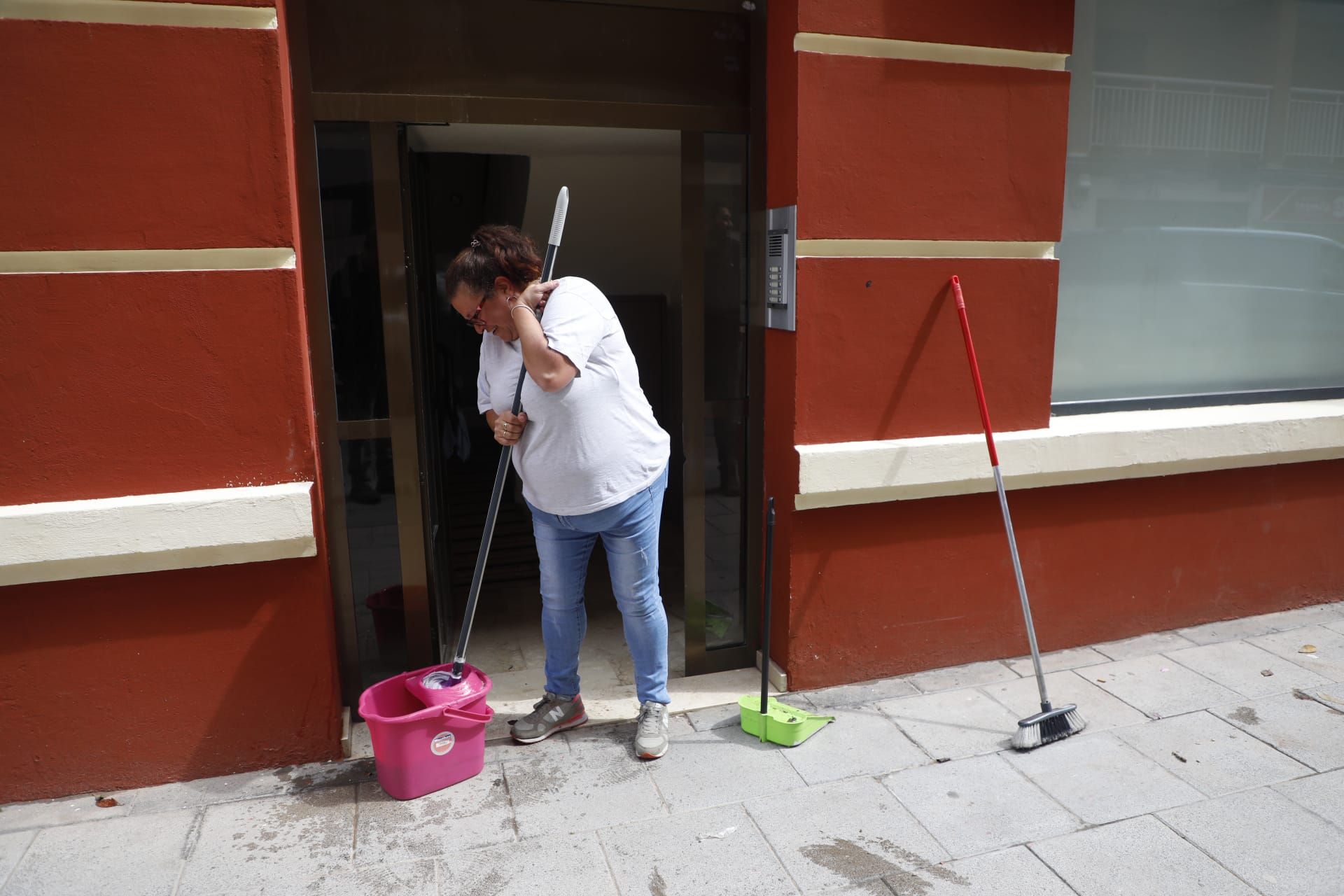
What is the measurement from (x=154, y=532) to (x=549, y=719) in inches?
58.8

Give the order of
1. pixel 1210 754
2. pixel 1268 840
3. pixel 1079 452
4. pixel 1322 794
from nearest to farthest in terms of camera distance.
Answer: pixel 1268 840 < pixel 1322 794 < pixel 1210 754 < pixel 1079 452

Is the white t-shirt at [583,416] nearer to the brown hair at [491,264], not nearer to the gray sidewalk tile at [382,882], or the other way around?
the brown hair at [491,264]

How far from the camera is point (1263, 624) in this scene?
4.62 meters

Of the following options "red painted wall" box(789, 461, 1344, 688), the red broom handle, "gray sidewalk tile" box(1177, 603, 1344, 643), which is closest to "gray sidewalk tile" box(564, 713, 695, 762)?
"red painted wall" box(789, 461, 1344, 688)

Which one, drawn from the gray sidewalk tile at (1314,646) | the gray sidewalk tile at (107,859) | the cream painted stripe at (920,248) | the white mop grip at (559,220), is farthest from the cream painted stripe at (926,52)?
the gray sidewalk tile at (107,859)

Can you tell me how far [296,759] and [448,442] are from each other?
2608 millimetres

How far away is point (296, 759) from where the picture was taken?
339 cm

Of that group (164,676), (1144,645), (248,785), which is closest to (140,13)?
(164,676)

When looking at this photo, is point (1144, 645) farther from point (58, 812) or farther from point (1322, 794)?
point (58, 812)

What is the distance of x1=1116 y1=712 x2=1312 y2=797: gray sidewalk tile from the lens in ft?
10.8

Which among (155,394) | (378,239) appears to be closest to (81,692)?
(155,394)

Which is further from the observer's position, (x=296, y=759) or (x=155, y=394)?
(x=296, y=759)

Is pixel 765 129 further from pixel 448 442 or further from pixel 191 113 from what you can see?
pixel 448 442

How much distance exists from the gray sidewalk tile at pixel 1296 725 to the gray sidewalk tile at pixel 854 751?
130 centimetres
